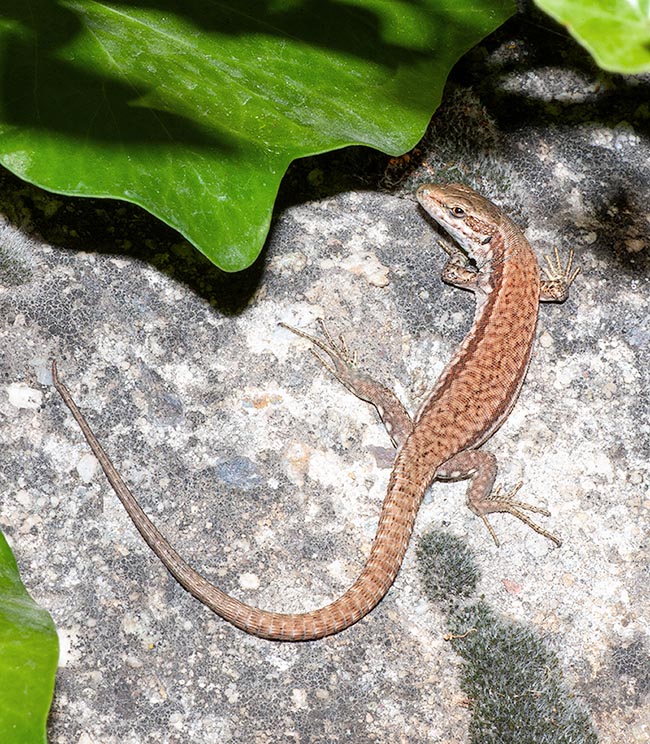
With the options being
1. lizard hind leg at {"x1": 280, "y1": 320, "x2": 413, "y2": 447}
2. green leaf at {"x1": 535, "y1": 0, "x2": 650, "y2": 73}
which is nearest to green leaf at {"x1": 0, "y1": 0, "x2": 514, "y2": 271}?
lizard hind leg at {"x1": 280, "y1": 320, "x2": 413, "y2": 447}

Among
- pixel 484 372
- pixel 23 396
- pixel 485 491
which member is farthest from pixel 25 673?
pixel 484 372

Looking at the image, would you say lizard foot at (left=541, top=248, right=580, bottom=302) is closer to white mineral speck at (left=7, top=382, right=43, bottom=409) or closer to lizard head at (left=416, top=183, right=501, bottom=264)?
lizard head at (left=416, top=183, right=501, bottom=264)

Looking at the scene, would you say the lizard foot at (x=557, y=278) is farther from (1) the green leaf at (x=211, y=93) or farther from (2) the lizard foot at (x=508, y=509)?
(1) the green leaf at (x=211, y=93)

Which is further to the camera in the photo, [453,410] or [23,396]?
[453,410]

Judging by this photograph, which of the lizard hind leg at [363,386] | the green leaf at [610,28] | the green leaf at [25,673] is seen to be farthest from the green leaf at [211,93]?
the green leaf at [610,28]

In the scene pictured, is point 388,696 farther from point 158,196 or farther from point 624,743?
point 158,196

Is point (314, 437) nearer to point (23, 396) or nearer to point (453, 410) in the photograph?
point (453, 410)

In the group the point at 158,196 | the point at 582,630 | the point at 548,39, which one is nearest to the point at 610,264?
the point at 548,39
